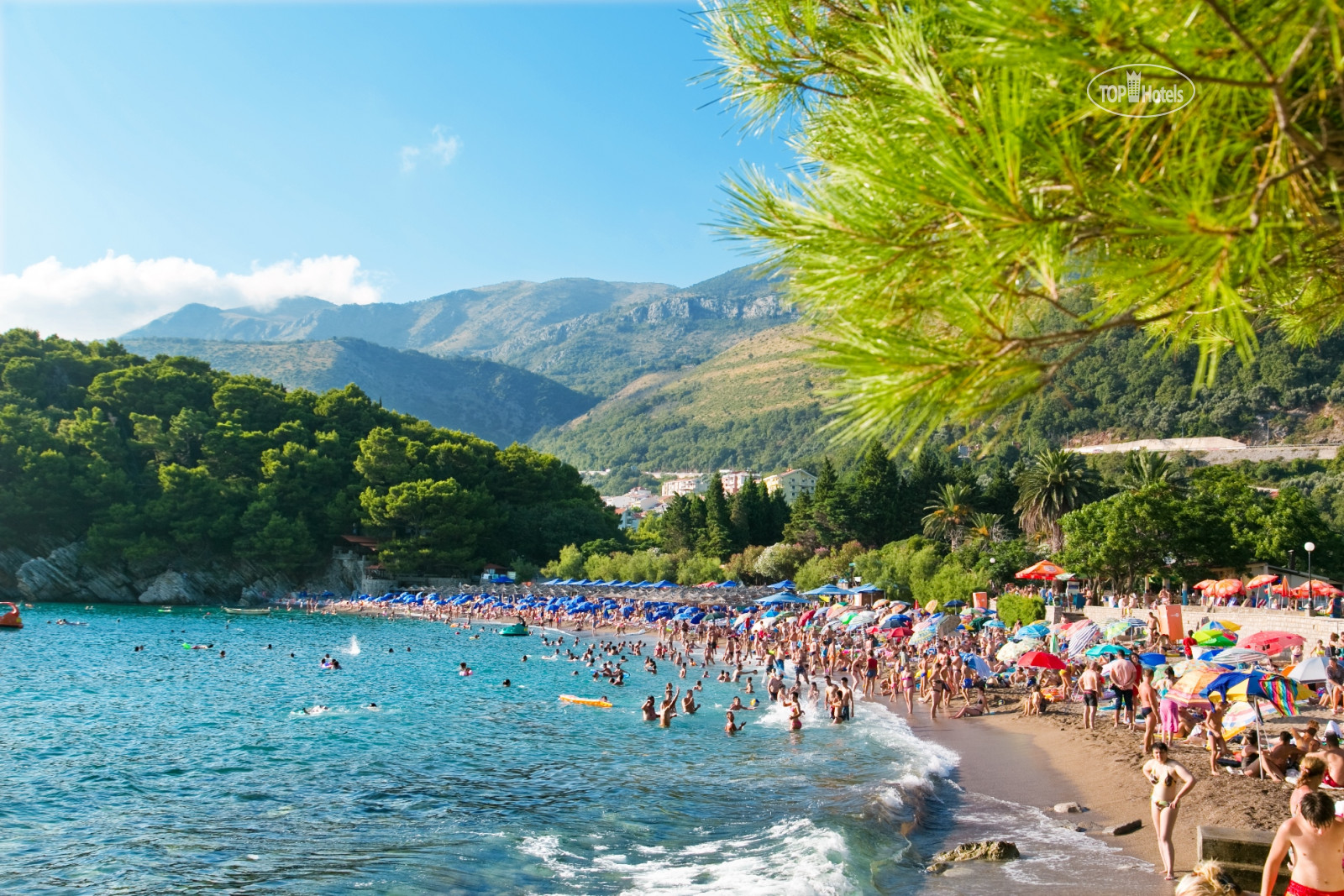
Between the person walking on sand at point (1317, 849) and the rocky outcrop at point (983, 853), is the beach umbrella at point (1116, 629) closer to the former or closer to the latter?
the rocky outcrop at point (983, 853)

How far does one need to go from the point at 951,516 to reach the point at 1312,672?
3629 cm

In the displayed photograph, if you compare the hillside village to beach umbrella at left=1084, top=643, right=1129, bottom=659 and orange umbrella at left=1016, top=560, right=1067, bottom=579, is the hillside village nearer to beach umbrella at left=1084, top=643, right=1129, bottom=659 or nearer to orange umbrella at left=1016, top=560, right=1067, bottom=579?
orange umbrella at left=1016, top=560, right=1067, bottom=579

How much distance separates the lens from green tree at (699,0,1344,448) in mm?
2465

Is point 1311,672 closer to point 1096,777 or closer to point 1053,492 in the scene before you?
point 1096,777

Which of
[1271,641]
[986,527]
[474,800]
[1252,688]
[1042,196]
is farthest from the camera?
[986,527]

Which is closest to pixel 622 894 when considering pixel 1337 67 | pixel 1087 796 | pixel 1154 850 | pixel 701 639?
pixel 1154 850

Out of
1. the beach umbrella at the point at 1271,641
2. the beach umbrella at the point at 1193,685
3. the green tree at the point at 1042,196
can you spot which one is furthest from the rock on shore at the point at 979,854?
the beach umbrella at the point at 1271,641

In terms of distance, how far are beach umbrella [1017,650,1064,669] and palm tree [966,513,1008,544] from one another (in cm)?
2667

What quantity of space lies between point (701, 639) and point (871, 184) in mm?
36605

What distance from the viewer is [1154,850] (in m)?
9.46

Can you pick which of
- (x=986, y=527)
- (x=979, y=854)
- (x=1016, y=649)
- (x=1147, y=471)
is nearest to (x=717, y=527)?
(x=986, y=527)

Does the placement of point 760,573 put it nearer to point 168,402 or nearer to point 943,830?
point 943,830

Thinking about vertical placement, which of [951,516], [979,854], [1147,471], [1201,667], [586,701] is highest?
[1147,471]

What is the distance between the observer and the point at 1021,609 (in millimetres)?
27672
